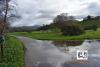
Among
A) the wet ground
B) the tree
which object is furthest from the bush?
the wet ground

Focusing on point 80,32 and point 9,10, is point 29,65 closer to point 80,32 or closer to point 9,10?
point 9,10

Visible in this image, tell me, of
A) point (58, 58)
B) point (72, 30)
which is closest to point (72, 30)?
point (72, 30)

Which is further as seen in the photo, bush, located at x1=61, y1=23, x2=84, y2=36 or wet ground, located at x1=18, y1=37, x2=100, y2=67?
bush, located at x1=61, y1=23, x2=84, y2=36

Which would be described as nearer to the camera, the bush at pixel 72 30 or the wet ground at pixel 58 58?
the wet ground at pixel 58 58

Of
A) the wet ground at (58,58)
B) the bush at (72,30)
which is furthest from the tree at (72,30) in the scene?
the wet ground at (58,58)

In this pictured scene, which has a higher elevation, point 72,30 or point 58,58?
point 72,30

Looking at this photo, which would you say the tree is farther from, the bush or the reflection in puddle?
the reflection in puddle

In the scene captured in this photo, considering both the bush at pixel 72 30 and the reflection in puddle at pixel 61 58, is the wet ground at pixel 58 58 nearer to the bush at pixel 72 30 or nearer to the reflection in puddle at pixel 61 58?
the reflection in puddle at pixel 61 58

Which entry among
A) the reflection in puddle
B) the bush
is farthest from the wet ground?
the bush

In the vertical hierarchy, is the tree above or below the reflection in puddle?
above

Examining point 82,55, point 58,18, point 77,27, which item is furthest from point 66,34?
point 82,55

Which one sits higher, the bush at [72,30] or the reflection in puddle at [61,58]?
the bush at [72,30]

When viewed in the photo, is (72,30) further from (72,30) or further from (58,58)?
(58,58)

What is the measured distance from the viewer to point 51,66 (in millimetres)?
16891
